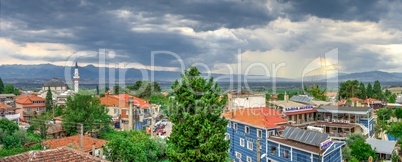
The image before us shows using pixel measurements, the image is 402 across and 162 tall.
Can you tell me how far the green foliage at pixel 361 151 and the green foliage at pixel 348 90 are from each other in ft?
130

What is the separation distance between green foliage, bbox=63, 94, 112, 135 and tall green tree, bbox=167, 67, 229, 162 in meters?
20.7

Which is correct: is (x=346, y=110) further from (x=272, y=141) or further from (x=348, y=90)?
(x=348, y=90)

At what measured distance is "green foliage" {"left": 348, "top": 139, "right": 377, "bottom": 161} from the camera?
25094 millimetres

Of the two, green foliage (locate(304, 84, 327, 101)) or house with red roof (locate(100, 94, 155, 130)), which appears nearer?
house with red roof (locate(100, 94, 155, 130))

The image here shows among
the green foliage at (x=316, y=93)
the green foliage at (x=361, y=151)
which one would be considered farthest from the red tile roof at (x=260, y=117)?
the green foliage at (x=316, y=93)

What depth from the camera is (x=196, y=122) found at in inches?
541

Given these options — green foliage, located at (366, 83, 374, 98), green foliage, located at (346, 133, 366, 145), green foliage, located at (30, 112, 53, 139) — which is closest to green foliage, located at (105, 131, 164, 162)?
green foliage, located at (30, 112, 53, 139)

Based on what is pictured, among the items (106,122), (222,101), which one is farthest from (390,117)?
(222,101)

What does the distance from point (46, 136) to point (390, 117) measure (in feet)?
154

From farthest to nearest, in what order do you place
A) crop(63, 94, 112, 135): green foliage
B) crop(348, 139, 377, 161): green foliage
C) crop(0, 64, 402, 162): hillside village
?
crop(63, 94, 112, 135): green foliage
crop(348, 139, 377, 161): green foliage
crop(0, 64, 402, 162): hillside village

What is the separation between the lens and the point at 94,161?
10.0m

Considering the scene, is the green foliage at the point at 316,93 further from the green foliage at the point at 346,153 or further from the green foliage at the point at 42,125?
the green foliage at the point at 42,125

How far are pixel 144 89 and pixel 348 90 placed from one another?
132ft

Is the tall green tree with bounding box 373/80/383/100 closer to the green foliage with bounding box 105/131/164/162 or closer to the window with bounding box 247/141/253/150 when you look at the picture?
the window with bounding box 247/141/253/150
